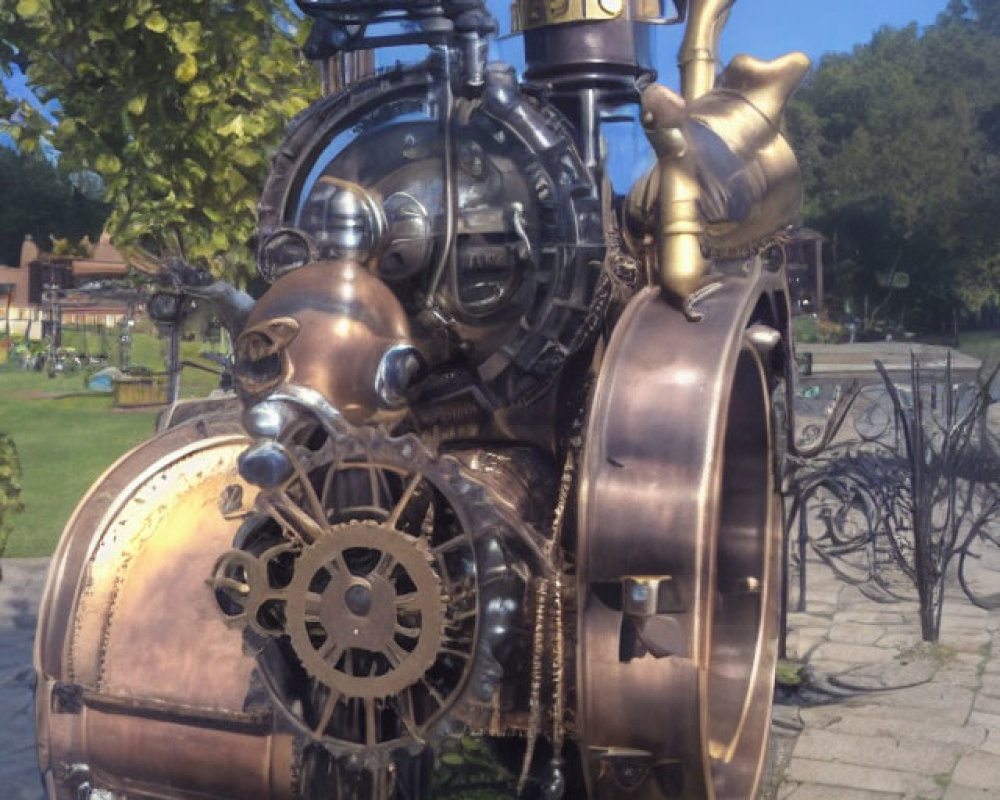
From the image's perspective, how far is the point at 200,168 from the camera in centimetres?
495

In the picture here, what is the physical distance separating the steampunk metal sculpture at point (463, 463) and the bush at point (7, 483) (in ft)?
13.7

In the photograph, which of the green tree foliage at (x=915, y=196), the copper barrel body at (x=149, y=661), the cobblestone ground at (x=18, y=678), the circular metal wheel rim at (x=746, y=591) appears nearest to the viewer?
the copper barrel body at (x=149, y=661)

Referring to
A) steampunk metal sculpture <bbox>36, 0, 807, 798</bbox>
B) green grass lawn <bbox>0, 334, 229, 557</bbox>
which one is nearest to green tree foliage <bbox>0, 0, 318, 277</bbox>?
steampunk metal sculpture <bbox>36, 0, 807, 798</bbox>

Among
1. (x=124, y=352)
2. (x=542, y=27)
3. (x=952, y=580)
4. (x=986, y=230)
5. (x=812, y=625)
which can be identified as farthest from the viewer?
(x=986, y=230)

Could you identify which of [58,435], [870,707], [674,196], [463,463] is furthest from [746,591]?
[58,435]

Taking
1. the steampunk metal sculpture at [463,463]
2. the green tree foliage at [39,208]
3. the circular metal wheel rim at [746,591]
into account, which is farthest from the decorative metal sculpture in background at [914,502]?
the green tree foliage at [39,208]

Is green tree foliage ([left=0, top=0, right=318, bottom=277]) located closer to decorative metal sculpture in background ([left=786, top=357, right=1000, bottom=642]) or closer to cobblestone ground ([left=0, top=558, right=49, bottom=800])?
cobblestone ground ([left=0, top=558, right=49, bottom=800])

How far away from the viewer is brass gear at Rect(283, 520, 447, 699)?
7.16 ft

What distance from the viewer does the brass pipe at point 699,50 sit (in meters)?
3.41

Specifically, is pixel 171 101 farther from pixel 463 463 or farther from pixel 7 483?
pixel 7 483

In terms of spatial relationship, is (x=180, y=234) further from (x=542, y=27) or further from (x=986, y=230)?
(x=986, y=230)

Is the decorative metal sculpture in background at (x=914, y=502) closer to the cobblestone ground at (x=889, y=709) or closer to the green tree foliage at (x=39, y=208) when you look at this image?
the cobblestone ground at (x=889, y=709)

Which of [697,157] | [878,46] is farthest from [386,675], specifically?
[878,46]

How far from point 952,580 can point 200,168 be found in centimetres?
582
